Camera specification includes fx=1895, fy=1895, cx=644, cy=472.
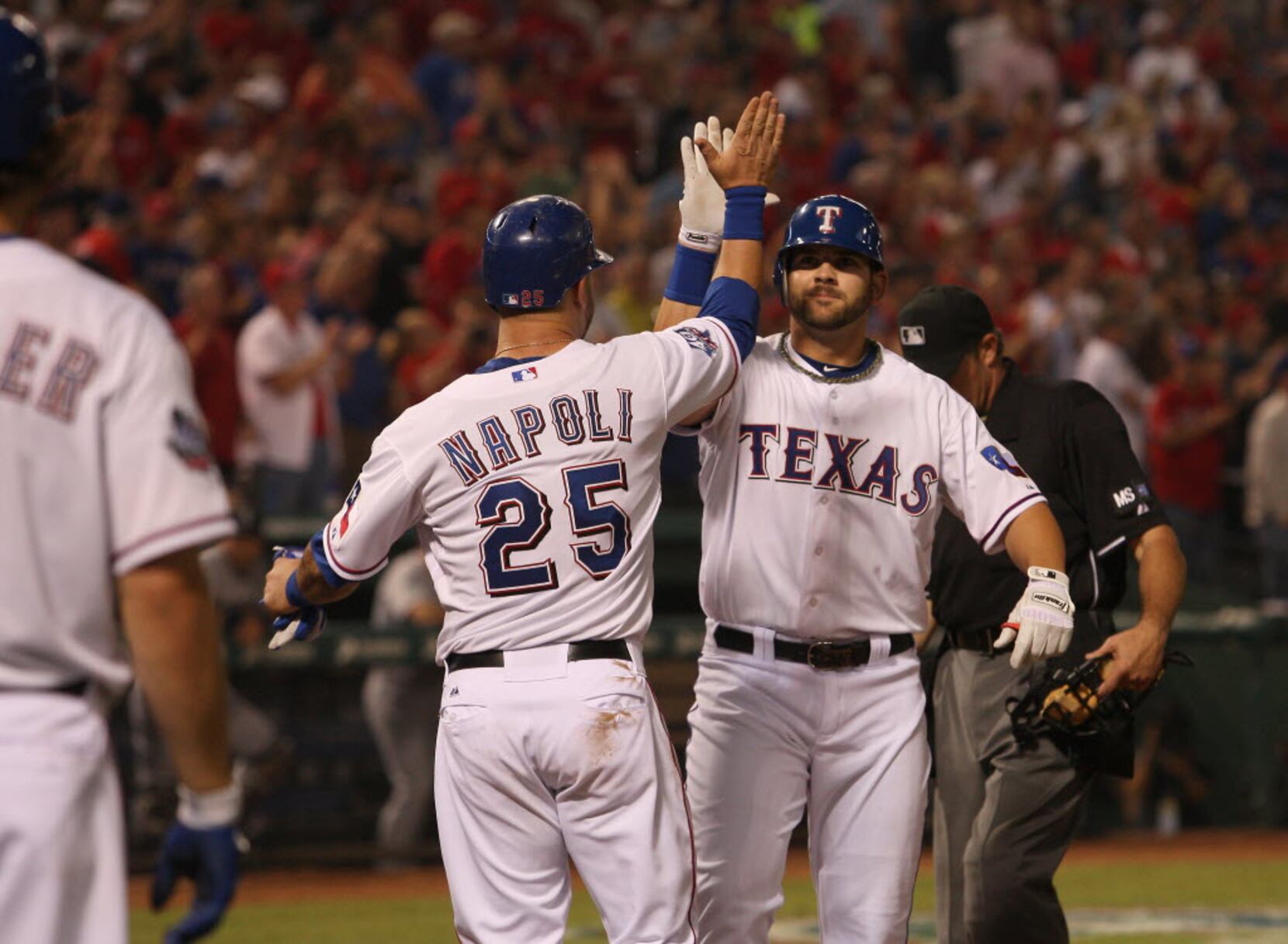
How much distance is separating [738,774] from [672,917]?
2.28ft

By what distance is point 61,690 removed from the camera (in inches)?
110

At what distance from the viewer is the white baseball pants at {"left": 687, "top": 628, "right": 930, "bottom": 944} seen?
15.4 feet

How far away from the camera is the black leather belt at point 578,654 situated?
4.17 m

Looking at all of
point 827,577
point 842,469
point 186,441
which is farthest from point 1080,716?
point 186,441

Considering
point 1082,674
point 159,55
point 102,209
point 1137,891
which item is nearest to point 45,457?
point 1082,674

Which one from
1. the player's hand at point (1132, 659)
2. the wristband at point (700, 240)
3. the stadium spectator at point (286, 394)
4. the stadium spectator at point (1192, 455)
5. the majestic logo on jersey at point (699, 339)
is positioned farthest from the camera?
the stadium spectator at point (1192, 455)

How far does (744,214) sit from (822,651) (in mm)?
1128

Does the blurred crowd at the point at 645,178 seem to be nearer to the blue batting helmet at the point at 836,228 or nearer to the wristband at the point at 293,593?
the blue batting helmet at the point at 836,228

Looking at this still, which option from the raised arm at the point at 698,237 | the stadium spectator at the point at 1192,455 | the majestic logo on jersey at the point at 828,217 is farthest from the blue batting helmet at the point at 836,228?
the stadium spectator at the point at 1192,455

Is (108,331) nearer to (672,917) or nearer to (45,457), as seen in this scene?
(45,457)

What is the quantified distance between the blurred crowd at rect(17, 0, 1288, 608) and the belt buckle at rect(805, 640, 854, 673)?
5.79 meters

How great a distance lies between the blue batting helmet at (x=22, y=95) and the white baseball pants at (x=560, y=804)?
5.71 feet

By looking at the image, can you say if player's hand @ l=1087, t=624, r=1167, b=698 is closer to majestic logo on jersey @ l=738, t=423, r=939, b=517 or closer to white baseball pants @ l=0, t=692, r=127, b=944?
majestic logo on jersey @ l=738, t=423, r=939, b=517

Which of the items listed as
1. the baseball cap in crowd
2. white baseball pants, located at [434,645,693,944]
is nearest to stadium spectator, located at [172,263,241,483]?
the baseball cap in crowd
